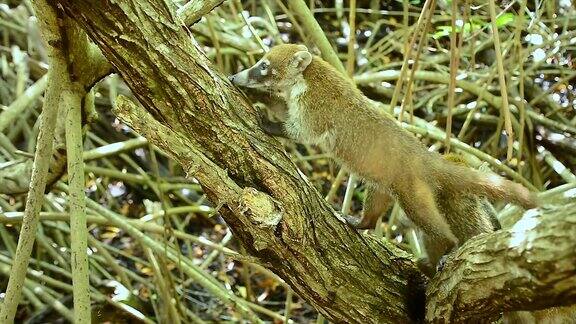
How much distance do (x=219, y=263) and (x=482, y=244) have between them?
345cm

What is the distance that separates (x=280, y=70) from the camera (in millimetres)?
2855

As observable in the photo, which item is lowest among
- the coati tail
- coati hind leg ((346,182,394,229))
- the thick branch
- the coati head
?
coati hind leg ((346,182,394,229))

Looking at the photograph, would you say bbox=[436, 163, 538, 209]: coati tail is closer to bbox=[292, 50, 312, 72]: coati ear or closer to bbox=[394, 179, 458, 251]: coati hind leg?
bbox=[394, 179, 458, 251]: coati hind leg

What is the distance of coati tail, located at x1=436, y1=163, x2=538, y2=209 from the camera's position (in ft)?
7.72

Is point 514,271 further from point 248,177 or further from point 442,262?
point 248,177

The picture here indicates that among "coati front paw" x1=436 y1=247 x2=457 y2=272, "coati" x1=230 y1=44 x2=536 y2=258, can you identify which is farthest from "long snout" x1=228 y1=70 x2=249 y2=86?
"coati front paw" x1=436 y1=247 x2=457 y2=272

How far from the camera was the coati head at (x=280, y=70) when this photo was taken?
2.83 metres

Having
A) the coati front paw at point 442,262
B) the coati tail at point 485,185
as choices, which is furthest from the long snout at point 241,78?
the coati front paw at point 442,262

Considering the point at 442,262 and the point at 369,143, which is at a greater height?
the point at 369,143

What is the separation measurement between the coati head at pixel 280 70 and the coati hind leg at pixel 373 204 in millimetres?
565

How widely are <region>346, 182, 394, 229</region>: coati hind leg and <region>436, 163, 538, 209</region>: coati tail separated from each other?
24 centimetres

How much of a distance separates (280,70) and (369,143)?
512 mm

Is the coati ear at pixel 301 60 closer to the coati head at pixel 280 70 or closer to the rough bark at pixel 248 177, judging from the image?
the coati head at pixel 280 70

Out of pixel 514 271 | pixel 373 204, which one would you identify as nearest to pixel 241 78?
pixel 373 204
